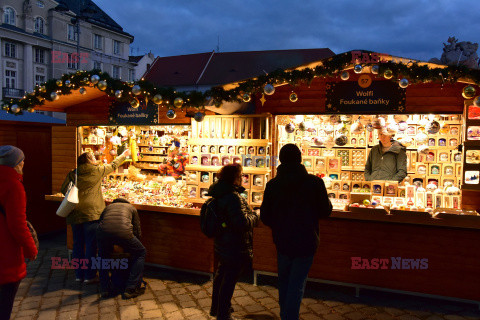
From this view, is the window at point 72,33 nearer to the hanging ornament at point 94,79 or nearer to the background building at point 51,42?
the background building at point 51,42

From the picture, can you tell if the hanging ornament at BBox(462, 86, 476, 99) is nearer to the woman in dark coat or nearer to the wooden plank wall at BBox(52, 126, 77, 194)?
the woman in dark coat

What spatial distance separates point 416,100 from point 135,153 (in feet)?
18.2

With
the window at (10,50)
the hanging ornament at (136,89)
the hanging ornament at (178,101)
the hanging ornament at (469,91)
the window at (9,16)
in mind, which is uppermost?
the window at (9,16)

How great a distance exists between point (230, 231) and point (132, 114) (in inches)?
145

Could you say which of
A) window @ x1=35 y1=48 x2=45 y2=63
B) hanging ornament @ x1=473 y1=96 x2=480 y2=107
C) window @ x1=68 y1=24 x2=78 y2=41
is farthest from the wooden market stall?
window @ x1=68 y1=24 x2=78 y2=41

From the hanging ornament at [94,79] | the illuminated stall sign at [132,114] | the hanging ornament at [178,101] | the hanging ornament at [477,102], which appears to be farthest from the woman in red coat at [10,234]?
the hanging ornament at [477,102]

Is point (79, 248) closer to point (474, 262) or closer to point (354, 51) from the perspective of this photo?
point (354, 51)

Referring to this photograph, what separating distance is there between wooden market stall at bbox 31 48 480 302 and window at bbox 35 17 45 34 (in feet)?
95.0

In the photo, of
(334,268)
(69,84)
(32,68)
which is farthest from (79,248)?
(32,68)

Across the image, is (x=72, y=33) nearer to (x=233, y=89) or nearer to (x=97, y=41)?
(x=97, y=41)

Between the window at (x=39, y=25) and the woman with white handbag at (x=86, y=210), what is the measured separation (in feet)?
101

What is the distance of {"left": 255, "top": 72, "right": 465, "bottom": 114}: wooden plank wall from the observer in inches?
198

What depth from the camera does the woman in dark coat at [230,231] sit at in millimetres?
3686

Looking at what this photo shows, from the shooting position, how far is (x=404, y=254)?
15.6 feet
